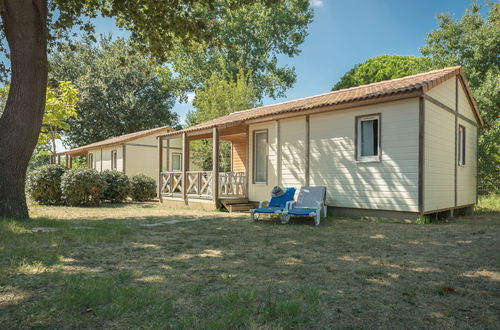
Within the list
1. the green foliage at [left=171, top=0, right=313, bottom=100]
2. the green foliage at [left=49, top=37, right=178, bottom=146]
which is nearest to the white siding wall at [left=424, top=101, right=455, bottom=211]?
the green foliage at [left=171, top=0, right=313, bottom=100]

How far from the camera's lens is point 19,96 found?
7.73m

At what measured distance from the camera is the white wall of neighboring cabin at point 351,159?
8.67 m

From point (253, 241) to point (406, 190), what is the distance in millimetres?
4627

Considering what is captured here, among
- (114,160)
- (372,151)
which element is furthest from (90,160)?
(372,151)

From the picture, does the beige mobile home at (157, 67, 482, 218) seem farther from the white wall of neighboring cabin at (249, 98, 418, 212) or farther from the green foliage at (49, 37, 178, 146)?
the green foliage at (49, 37, 178, 146)

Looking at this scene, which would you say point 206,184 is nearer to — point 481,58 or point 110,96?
point 481,58

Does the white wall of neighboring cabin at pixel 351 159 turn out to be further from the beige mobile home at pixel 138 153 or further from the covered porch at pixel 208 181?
the beige mobile home at pixel 138 153

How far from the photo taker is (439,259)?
4.84 m

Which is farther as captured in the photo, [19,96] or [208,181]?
[208,181]

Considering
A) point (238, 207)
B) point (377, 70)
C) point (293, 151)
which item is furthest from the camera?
point (377, 70)

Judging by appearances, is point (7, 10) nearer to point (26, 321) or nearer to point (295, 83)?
point (26, 321)

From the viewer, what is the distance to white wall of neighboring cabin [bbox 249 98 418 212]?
341 inches

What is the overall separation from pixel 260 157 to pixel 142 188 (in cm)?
748

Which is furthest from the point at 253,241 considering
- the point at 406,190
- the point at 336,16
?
the point at 336,16
